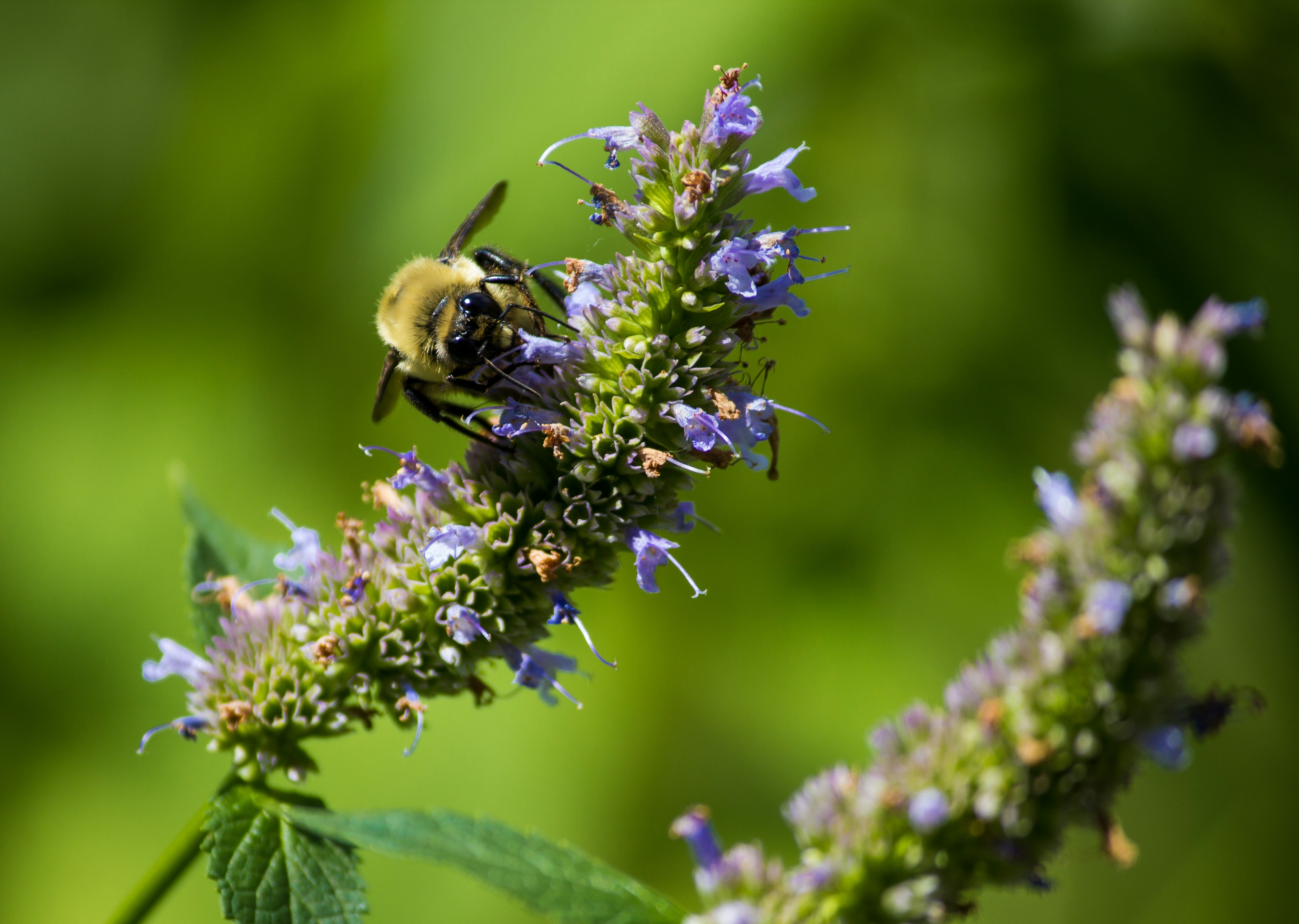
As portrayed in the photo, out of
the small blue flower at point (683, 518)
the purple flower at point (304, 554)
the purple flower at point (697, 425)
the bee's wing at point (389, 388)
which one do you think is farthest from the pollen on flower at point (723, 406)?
the bee's wing at point (389, 388)

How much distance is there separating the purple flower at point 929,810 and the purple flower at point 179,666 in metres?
1.49

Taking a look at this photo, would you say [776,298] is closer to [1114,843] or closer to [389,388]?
[1114,843]

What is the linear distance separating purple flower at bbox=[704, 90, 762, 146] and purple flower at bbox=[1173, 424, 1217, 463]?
913mm

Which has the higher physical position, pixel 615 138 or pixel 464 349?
pixel 615 138

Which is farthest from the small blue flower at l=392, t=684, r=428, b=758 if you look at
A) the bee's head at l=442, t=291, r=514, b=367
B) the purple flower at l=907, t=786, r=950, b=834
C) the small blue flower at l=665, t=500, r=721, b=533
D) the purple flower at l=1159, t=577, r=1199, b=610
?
the purple flower at l=1159, t=577, r=1199, b=610

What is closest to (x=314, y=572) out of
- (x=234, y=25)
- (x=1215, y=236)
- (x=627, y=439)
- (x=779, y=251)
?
(x=627, y=439)

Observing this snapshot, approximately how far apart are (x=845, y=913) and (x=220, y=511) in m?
3.98

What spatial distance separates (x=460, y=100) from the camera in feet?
14.7

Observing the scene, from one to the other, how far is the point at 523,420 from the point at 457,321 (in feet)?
1.46

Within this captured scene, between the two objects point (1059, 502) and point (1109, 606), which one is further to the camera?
point (1059, 502)

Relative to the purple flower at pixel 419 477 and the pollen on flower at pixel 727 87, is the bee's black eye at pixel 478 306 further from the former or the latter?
the pollen on flower at pixel 727 87

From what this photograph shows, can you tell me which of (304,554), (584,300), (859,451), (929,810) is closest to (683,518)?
(584,300)

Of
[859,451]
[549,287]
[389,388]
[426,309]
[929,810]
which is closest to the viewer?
[929,810]

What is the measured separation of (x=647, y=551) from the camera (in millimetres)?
2064
